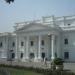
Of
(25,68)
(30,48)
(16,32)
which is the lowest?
(25,68)

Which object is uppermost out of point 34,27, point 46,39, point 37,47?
point 34,27

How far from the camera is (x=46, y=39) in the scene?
51.2 meters

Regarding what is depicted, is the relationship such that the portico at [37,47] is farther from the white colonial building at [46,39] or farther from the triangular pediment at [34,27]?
the triangular pediment at [34,27]

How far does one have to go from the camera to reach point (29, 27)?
51.4 metres

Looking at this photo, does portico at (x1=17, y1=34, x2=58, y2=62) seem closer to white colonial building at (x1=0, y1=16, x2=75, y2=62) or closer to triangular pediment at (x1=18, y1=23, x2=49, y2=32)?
white colonial building at (x1=0, y1=16, x2=75, y2=62)

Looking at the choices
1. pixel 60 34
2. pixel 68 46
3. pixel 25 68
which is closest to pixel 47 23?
pixel 60 34

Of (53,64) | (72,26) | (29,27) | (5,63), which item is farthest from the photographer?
(29,27)

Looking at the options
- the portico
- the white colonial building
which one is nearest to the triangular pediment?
the white colonial building

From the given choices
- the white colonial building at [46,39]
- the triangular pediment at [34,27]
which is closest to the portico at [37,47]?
the white colonial building at [46,39]

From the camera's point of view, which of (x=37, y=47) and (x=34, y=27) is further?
(x=37, y=47)

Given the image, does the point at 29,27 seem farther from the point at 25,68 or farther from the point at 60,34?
the point at 25,68

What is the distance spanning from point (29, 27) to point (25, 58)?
22.5ft

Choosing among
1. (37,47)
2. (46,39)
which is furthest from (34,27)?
(37,47)

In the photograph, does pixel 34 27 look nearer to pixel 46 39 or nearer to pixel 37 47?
pixel 46 39
